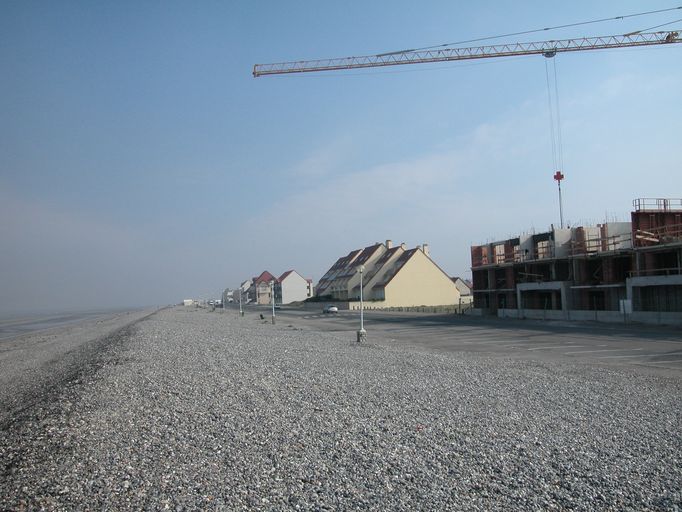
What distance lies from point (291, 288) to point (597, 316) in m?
109

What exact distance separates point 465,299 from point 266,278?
9145cm

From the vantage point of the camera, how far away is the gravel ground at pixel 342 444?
6.25 meters

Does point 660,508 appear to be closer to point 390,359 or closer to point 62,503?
point 62,503

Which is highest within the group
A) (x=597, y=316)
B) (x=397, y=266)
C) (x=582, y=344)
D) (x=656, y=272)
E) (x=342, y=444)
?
(x=397, y=266)

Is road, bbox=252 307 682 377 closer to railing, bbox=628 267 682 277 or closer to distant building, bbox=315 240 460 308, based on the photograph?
railing, bbox=628 267 682 277

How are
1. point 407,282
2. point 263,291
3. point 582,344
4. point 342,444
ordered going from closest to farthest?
1. point 342,444
2. point 582,344
3. point 407,282
4. point 263,291

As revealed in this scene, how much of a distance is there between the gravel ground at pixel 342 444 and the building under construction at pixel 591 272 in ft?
84.0

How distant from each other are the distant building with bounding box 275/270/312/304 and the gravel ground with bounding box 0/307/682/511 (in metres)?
128

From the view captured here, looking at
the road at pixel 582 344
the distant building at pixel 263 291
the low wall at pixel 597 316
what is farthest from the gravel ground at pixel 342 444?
the distant building at pixel 263 291

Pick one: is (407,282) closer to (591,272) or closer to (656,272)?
(591,272)

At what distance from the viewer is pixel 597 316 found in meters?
40.3

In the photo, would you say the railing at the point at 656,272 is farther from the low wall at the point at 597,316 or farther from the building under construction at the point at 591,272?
the low wall at the point at 597,316

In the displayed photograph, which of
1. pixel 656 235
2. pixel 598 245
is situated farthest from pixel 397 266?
pixel 656 235

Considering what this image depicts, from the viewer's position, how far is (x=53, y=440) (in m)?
8.00
